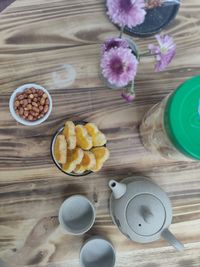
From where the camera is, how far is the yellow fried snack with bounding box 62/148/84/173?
2.50 ft

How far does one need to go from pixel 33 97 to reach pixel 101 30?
0.21 m

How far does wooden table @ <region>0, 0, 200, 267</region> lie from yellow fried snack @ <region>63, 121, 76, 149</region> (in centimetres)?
6

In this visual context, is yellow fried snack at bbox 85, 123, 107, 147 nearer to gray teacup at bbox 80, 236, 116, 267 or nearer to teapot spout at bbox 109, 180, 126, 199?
teapot spout at bbox 109, 180, 126, 199

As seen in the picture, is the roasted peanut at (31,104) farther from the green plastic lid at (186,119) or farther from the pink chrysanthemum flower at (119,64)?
the green plastic lid at (186,119)

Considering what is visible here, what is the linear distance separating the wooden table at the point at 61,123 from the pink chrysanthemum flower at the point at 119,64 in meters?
0.11

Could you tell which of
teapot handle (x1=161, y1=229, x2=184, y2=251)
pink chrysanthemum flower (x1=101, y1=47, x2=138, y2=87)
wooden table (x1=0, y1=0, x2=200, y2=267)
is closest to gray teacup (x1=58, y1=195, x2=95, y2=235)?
wooden table (x1=0, y1=0, x2=200, y2=267)

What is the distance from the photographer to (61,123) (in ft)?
2.73

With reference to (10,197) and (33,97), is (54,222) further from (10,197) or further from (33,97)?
(33,97)

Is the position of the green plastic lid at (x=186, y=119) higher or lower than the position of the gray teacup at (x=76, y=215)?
higher

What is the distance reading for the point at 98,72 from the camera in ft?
2.78

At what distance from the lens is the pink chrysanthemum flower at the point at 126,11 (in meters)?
0.72

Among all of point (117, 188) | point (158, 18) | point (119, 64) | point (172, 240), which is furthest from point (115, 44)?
point (172, 240)

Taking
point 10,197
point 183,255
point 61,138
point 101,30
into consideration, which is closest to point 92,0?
point 101,30

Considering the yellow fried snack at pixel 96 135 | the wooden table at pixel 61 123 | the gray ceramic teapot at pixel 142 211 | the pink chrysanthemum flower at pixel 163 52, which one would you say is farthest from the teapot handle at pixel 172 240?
the pink chrysanthemum flower at pixel 163 52
